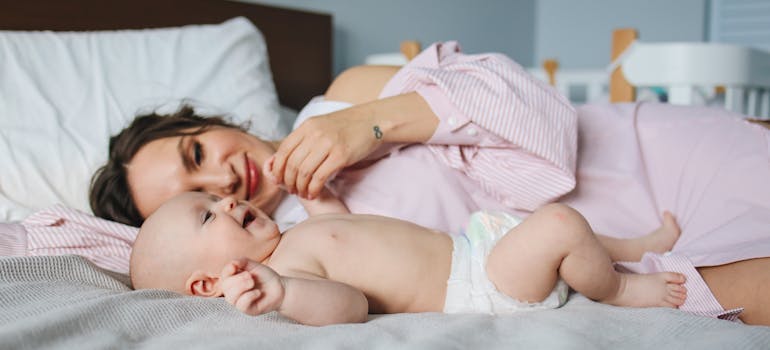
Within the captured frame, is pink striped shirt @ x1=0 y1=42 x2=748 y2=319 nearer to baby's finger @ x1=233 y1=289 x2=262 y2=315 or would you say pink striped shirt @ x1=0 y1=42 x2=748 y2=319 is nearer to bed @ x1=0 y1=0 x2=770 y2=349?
bed @ x1=0 y1=0 x2=770 y2=349

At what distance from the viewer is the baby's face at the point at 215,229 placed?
35.4 inches

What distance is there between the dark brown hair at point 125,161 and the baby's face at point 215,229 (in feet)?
1.00

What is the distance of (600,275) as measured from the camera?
0.85m

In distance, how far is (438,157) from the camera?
46.6 inches

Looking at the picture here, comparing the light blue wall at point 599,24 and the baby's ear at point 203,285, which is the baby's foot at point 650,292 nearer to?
the baby's ear at point 203,285

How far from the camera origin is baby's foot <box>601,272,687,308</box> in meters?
0.89

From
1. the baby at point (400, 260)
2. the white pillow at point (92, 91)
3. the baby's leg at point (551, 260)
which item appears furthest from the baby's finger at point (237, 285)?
the white pillow at point (92, 91)

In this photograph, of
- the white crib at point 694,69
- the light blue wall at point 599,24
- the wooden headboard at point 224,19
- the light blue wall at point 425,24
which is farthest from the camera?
the light blue wall at point 599,24

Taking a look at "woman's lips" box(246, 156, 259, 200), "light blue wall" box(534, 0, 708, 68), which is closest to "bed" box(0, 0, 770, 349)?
"woman's lips" box(246, 156, 259, 200)

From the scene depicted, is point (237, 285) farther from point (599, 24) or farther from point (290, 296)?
point (599, 24)

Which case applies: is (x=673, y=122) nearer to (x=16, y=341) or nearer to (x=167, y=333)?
(x=167, y=333)

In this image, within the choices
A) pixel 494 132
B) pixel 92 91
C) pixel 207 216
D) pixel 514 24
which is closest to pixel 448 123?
pixel 494 132

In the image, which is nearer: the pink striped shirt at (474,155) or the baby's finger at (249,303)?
the baby's finger at (249,303)

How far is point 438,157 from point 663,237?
0.40 metres
